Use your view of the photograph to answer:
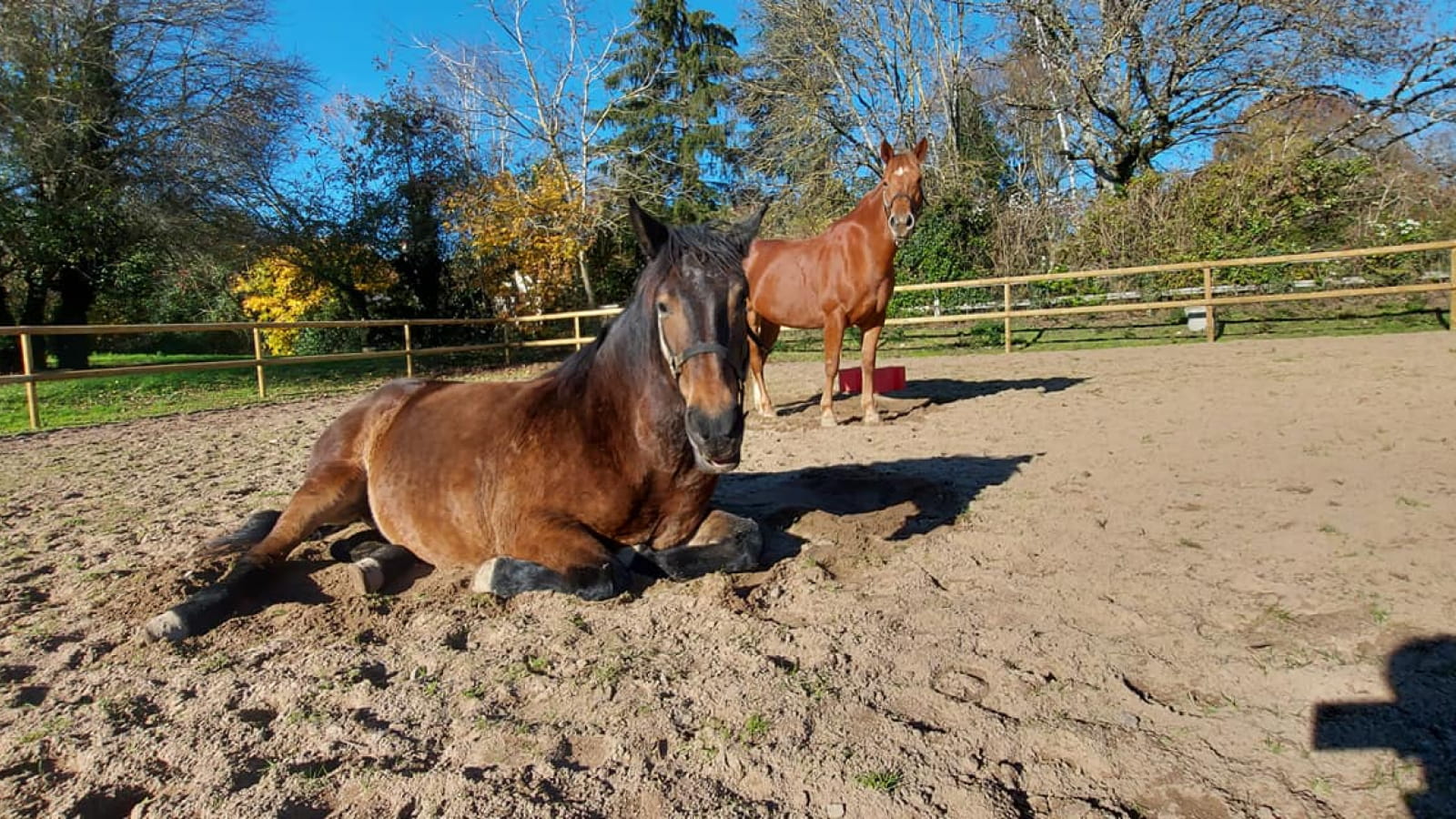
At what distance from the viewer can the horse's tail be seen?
3.58 metres

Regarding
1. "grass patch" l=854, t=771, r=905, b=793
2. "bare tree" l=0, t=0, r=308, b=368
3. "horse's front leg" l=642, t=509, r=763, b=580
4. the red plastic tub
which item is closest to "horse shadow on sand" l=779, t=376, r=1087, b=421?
the red plastic tub

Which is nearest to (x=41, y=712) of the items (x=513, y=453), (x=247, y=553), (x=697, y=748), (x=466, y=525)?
(x=247, y=553)

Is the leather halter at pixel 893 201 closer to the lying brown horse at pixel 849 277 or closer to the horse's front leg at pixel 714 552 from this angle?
the lying brown horse at pixel 849 277

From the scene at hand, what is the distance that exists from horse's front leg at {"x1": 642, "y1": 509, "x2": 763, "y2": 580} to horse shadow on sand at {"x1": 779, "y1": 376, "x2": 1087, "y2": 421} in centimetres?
447

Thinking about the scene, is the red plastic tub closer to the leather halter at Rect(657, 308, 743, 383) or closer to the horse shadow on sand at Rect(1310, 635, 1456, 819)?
the leather halter at Rect(657, 308, 743, 383)

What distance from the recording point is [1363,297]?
13.2m

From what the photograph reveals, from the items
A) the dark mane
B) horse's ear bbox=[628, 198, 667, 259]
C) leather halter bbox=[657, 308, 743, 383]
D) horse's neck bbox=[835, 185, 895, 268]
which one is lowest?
leather halter bbox=[657, 308, 743, 383]

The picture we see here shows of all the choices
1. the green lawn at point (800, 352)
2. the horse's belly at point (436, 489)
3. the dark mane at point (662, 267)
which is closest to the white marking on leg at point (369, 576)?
the horse's belly at point (436, 489)

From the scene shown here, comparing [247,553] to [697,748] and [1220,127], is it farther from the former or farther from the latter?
[1220,127]

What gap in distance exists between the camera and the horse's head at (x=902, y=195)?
686 cm

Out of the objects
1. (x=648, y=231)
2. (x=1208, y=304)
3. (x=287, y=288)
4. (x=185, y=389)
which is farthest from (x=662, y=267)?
(x=287, y=288)

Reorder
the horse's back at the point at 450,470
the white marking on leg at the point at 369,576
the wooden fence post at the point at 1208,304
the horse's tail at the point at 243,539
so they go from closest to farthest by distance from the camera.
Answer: the white marking on leg at the point at 369,576, the horse's back at the point at 450,470, the horse's tail at the point at 243,539, the wooden fence post at the point at 1208,304

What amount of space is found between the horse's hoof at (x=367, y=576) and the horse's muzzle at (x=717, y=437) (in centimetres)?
160

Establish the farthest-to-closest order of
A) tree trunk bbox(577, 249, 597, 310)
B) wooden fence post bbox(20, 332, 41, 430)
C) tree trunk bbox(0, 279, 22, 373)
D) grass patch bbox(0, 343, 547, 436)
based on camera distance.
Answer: tree trunk bbox(577, 249, 597, 310) → tree trunk bbox(0, 279, 22, 373) → grass patch bbox(0, 343, 547, 436) → wooden fence post bbox(20, 332, 41, 430)
